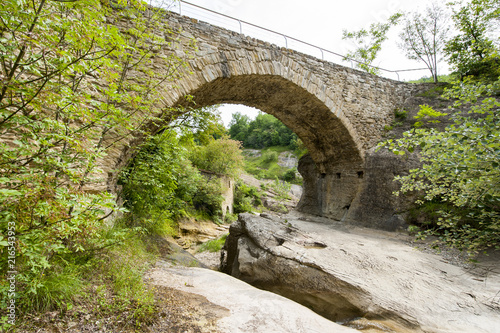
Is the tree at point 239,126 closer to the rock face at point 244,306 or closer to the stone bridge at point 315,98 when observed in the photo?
the stone bridge at point 315,98

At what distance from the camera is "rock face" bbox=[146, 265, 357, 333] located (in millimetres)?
2119

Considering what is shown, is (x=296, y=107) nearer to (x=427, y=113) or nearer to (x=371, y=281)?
(x=427, y=113)

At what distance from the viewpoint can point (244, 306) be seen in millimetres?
2465

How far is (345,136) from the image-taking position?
7242 mm

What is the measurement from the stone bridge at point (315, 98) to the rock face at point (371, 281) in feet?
9.27

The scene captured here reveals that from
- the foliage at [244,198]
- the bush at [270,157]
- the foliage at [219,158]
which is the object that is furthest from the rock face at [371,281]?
the bush at [270,157]

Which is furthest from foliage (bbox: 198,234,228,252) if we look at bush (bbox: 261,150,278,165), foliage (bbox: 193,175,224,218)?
bush (bbox: 261,150,278,165)

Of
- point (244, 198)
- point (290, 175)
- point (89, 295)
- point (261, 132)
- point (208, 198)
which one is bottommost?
point (244, 198)

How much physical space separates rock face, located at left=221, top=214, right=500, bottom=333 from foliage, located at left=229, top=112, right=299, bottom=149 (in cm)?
3142

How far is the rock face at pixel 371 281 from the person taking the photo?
254 centimetres

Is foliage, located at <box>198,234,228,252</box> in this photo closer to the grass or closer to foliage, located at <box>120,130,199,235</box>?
foliage, located at <box>120,130,199,235</box>

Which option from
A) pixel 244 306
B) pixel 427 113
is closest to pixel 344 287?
pixel 244 306

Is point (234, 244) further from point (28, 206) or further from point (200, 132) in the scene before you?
point (28, 206)

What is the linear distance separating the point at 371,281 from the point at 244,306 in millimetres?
1917
